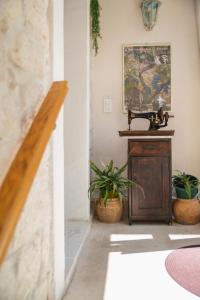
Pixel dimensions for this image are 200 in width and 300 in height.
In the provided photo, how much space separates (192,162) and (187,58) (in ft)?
4.06

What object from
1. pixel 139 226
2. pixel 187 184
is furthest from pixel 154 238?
pixel 187 184

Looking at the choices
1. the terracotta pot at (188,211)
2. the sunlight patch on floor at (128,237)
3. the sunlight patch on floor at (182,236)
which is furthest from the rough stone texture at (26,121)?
the terracotta pot at (188,211)

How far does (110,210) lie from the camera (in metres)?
3.25

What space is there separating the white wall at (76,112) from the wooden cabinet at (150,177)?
0.49 meters

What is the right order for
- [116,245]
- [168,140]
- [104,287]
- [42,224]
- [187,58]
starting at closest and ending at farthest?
[42,224], [104,287], [116,245], [168,140], [187,58]

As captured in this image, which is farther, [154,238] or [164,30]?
[164,30]

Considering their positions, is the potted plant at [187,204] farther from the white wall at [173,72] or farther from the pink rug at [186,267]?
the pink rug at [186,267]

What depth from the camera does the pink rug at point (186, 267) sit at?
1.94 m

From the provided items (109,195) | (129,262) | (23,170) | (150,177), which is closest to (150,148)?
(150,177)

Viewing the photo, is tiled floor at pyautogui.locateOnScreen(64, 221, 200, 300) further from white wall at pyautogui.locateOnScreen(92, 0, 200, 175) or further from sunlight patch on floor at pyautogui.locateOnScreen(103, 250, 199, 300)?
white wall at pyautogui.locateOnScreen(92, 0, 200, 175)

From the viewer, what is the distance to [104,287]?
1.95 meters

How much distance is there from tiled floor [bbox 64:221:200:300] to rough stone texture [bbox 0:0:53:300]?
1.63 ft

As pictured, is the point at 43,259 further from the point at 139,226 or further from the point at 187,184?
the point at 187,184

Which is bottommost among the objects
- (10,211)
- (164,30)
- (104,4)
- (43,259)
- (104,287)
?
(104,287)
